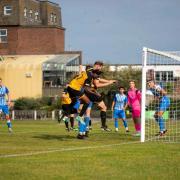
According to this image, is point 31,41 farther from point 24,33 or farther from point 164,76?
point 164,76

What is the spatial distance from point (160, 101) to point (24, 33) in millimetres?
68329

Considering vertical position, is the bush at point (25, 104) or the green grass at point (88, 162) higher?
the bush at point (25, 104)

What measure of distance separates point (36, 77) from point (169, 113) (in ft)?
190

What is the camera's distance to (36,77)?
78.1m

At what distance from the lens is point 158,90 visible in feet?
62.3

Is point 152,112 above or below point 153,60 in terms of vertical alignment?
below

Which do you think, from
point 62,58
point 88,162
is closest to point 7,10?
point 62,58

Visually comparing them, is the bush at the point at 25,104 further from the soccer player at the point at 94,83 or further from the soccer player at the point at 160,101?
the soccer player at the point at 94,83

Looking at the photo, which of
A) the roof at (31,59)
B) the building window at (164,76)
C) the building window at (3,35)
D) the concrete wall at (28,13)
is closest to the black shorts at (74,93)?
the building window at (164,76)

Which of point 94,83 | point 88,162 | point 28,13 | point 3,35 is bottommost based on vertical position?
point 88,162

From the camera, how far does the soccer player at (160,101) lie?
1894 cm

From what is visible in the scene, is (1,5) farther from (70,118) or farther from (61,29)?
(70,118)

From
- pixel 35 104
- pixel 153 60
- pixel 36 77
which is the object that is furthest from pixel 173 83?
pixel 36 77

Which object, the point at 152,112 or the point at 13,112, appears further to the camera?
the point at 13,112
